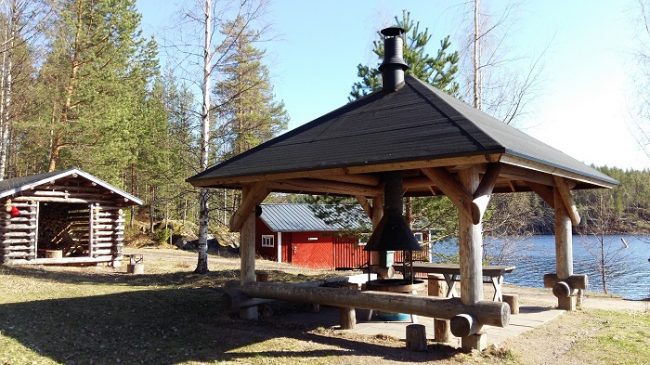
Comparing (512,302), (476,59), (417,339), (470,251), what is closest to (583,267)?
(476,59)

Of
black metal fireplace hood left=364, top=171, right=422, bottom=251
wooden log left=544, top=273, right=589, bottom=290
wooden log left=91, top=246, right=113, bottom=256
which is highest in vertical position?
black metal fireplace hood left=364, top=171, right=422, bottom=251

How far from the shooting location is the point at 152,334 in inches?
297

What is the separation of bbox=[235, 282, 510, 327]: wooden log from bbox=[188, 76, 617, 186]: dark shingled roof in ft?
6.11

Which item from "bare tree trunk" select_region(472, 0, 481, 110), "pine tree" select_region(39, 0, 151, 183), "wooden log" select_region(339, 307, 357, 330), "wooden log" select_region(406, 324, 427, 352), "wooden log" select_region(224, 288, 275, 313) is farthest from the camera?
"pine tree" select_region(39, 0, 151, 183)

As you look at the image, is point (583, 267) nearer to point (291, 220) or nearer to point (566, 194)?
point (291, 220)

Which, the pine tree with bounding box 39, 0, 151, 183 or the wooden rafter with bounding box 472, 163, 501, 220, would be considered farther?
the pine tree with bounding box 39, 0, 151, 183

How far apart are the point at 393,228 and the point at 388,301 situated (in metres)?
1.13

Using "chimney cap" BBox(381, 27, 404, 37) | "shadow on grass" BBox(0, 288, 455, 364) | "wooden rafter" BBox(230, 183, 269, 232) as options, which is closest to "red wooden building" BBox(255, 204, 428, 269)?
"shadow on grass" BBox(0, 288, 455, 364)

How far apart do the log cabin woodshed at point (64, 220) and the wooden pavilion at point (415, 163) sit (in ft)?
35.9

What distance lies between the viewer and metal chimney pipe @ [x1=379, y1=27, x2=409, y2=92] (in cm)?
880

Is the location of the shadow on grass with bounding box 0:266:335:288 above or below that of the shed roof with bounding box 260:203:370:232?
below

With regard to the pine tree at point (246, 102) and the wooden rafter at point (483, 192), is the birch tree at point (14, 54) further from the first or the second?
the wooden rafter at point (483, 192)

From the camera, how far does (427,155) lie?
19.0ft

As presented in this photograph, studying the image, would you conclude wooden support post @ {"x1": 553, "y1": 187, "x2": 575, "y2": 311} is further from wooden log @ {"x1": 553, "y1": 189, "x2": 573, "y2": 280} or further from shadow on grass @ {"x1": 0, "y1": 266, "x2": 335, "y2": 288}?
shadow on grass @ {"x1": 0, "y1": 266, "x2": 335, "y2": 288}
